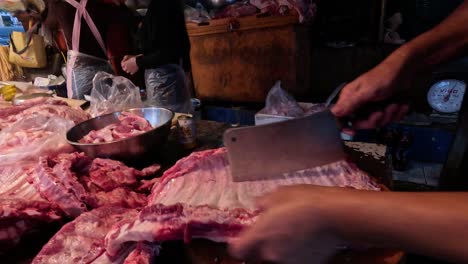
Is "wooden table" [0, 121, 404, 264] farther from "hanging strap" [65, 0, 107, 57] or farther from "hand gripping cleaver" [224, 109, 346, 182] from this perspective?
"hanging strap" [65, 0, 107, 57]

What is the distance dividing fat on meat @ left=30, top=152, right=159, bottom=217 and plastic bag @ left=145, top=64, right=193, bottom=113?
7.56ft

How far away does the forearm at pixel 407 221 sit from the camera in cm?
75

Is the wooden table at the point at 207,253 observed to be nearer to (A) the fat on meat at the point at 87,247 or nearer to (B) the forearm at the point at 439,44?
(A) the fat on meat at the point at 87,247

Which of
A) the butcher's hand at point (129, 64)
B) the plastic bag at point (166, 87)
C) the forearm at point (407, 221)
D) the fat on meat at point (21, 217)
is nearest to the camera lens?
the forearm at point (407, 221)

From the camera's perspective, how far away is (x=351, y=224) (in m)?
0.84

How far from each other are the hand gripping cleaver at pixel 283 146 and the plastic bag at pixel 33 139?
4.05 ft

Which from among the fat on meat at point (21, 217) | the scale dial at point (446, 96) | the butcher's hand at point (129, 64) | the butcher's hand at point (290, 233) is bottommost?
the scale dial at point (446, 96)

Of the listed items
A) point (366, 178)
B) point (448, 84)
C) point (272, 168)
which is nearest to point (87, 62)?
point (272, 168)

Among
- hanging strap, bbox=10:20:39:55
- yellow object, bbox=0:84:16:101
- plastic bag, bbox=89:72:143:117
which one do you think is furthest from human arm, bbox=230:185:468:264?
hanging strap, bbox=10:20:39:55

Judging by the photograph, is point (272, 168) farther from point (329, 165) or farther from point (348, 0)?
point (348, 0)

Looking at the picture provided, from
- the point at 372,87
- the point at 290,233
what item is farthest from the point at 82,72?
the point at 290,233

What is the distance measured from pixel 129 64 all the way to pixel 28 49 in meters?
3.42

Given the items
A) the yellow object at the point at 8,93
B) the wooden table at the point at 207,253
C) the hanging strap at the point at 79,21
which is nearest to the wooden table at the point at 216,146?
the wooden table at the point at 207,253

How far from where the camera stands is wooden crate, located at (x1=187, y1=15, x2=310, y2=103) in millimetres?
4711
